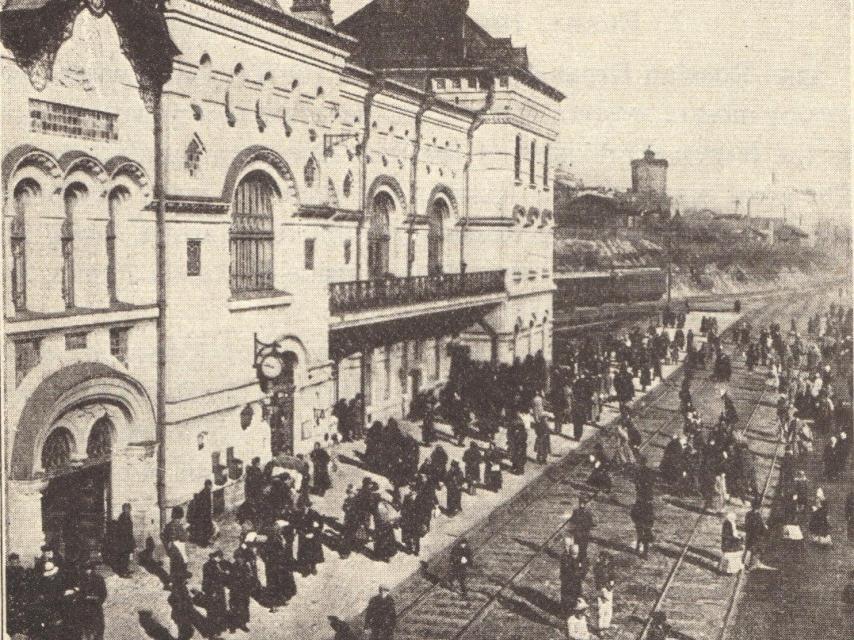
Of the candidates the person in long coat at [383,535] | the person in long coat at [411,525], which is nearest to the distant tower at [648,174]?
the person in long coat at [411,525]

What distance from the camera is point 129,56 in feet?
56.4

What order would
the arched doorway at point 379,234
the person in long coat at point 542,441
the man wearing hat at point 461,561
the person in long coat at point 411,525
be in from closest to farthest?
the man wearing hat at point 461,561 → the person in long coat at point 411,525 → the person in long coat at point 542,441 → the arched doorway at point 379,234

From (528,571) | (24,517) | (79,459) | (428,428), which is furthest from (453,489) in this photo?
(24,517)

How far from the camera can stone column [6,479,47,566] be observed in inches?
589

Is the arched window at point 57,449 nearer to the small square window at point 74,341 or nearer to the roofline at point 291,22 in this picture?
the small square window at point 74,341

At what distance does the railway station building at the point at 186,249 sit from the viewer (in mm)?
15359

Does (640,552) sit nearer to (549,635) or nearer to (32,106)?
(549,635)

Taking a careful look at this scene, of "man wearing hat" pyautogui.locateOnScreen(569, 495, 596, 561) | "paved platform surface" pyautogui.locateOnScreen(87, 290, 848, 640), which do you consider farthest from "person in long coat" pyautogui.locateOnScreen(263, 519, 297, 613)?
"man wearing hat" pyautogui.locateOnScreen(569, 495, 596, 561)

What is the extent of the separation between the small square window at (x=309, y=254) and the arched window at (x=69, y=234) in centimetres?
758

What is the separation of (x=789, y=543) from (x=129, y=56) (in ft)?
52.9

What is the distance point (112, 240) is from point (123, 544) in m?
5.43

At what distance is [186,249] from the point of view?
19.1 metres

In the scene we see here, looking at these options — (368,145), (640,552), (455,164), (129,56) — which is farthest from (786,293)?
(129,56)

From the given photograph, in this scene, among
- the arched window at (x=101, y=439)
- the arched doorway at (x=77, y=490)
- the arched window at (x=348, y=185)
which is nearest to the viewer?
the arched doorway at (x=77, y=490)
